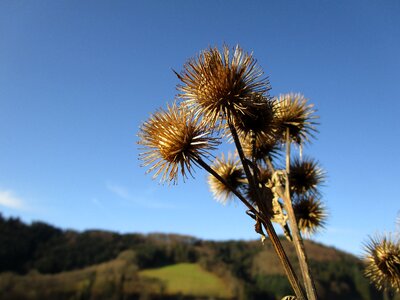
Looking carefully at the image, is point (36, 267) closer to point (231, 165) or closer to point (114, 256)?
point (114, 256)

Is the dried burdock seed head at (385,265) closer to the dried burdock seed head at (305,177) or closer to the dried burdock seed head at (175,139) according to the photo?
the dried burdock seed head at (305,177)

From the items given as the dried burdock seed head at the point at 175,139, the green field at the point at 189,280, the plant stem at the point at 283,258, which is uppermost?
the green field at the point at 189,280

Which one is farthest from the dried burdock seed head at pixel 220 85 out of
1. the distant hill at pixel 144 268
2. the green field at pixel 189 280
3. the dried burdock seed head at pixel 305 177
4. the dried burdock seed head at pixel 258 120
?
the green field at pixel 189 280

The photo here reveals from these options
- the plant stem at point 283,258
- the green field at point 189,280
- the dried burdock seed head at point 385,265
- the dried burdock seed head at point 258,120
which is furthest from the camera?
the green field at point 189,280

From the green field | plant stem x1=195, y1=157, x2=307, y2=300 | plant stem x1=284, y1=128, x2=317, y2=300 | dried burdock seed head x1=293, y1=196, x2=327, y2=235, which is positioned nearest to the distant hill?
the green field

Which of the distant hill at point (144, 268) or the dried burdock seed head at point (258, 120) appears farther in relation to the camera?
the distant hill at point (144, 268)

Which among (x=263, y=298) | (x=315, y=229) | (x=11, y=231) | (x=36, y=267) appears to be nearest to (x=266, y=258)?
(x=263, y=298)

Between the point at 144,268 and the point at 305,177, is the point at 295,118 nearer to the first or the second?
the point at 305,177
